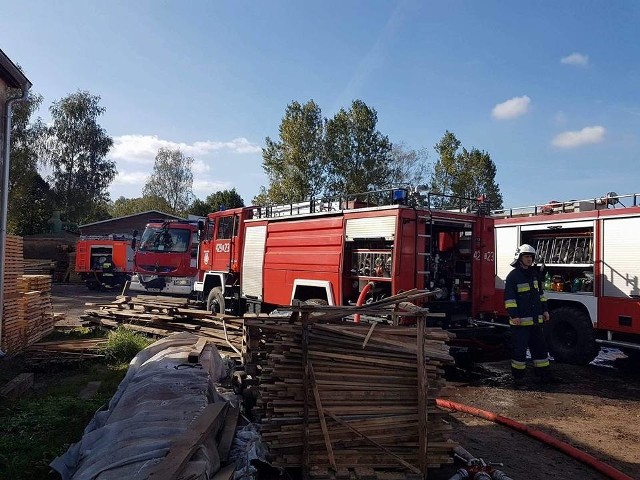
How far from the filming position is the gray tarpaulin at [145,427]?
3447 millimetres

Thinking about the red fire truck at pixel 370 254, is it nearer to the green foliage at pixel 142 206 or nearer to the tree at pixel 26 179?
the tree at pixel 26 179

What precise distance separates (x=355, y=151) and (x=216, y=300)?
58.8ft

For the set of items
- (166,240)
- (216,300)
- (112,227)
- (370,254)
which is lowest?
(216,300)

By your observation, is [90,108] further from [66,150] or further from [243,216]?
[243,216]

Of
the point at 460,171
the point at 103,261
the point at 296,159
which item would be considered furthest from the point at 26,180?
the point at 460,171

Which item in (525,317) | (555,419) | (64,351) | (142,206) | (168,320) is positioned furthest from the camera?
(142,206)

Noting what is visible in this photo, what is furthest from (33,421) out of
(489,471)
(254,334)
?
(489,471)

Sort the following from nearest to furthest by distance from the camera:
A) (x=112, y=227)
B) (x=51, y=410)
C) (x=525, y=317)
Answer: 1. (x=51, y=410)
2. (x=525, y=317)
3. (x=112, y=227)

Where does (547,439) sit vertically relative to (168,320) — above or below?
below

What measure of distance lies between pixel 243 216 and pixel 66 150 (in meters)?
32.4

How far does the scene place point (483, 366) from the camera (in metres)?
9.05

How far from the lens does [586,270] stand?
31.0 feet

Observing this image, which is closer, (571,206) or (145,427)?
(145,427)

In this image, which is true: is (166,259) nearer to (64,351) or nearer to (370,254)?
(64,351)
